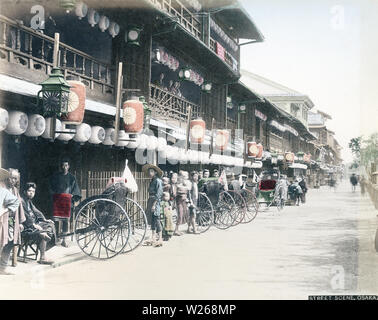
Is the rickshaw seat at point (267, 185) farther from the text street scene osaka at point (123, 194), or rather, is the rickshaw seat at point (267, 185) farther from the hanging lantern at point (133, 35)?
the hanging lantern at point (133, 35)

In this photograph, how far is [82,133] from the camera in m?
11.1

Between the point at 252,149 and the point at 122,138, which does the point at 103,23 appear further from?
the point at 252,149

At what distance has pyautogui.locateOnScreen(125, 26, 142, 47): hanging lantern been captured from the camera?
1463cm

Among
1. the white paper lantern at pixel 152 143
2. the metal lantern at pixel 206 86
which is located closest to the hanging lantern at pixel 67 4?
the white paper lantern at pixel 152 143

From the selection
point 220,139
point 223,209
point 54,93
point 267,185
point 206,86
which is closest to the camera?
point 54,93

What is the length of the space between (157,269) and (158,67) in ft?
38.6

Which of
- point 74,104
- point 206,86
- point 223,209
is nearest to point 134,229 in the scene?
point 223,209

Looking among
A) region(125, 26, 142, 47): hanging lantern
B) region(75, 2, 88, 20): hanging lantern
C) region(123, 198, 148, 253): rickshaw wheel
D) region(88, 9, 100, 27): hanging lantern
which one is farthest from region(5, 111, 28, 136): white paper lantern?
region(125, 26, 142, 47): hanging lantern

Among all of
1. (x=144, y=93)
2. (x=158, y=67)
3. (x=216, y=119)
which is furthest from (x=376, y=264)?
(x=216, y=119)

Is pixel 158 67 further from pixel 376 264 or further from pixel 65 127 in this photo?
pixel 376 264

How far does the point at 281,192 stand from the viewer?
23.8 meters

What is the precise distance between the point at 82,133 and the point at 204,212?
17.1 ft

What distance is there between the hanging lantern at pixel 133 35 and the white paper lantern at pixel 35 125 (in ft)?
19.7

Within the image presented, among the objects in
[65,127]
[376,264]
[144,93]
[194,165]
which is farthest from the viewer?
[194,165]
